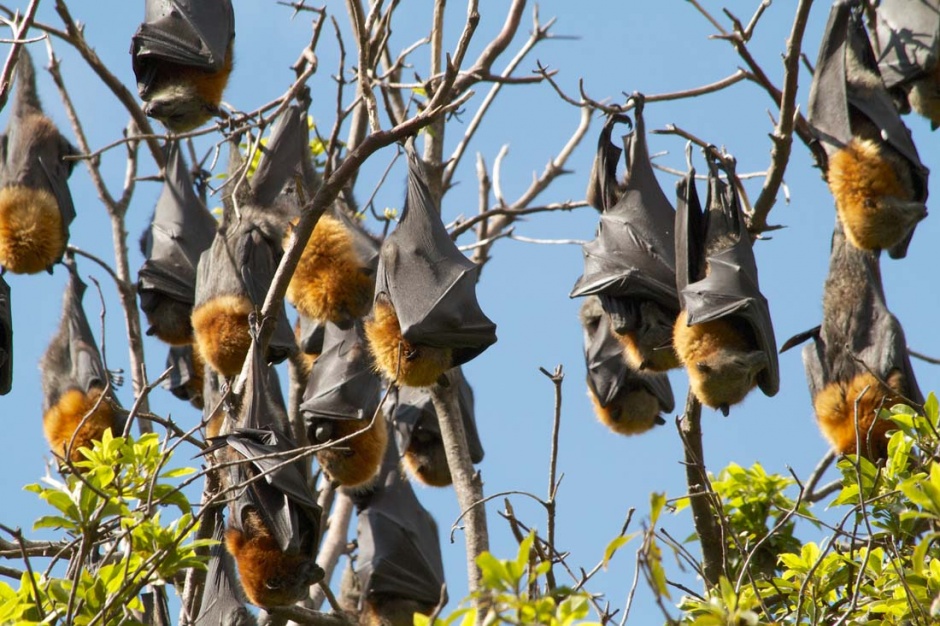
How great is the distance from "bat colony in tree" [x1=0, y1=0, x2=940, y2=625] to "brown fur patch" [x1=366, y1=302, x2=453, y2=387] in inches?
0.6

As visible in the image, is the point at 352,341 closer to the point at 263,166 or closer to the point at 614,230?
the point at 263,166

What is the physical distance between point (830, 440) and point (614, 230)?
2831 millimetres

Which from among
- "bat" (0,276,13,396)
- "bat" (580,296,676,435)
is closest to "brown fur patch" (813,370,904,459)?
"bat" (580,296,676,435)

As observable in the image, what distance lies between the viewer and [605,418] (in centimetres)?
1092

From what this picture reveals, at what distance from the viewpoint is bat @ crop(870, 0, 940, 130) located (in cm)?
848

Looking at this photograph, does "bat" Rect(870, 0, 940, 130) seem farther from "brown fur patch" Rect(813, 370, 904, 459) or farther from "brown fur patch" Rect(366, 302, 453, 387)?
"brown fur patch" Rect(366, 302, 453, 387)

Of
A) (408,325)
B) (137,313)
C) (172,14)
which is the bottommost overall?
(408,325)

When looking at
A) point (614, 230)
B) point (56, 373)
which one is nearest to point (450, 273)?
point (614, 230)

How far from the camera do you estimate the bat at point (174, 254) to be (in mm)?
10000

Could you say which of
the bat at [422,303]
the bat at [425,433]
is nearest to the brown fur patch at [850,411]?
the bat at [425,433]

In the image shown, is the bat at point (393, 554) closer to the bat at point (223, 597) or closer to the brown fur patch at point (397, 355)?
the bat at point (223, 597)

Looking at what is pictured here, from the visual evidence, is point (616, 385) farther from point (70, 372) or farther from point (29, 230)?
point (70, 372)

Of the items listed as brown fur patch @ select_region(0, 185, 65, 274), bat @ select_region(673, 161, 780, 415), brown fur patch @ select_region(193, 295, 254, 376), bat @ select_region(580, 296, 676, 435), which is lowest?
bat @ select_region(673, 161, 780, 415)

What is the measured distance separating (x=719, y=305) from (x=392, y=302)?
6.53ft
